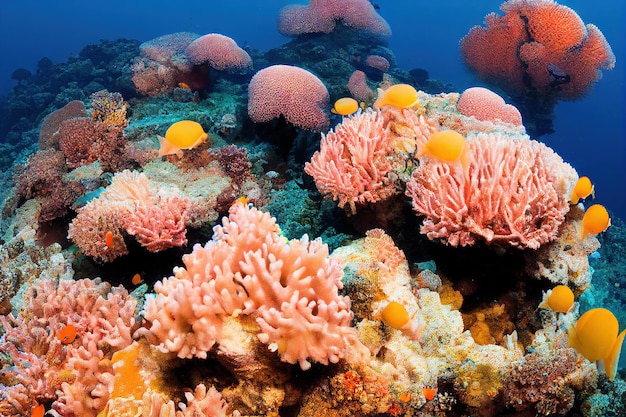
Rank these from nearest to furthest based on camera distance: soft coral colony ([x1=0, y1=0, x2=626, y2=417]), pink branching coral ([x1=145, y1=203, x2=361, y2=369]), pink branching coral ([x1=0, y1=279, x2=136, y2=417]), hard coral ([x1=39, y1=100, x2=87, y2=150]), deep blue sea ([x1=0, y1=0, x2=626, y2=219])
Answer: pink branching coral ([x1=145, y1=203, x2=361, y2=369])
soft coral colony ([x1=0, y1=0, x2=626, y2=417])
pink branching coral ([x1=0, y1=279, x2=136, y2=417])
hard coral ([x1=39, y1=100, x2=87, y2=150])
deep blue sea ([x1=0, y1=0, x2=626, y2=219])

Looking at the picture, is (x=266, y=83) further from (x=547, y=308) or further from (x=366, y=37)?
(x=366, y=37)

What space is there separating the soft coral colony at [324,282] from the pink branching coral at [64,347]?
1 centimetres

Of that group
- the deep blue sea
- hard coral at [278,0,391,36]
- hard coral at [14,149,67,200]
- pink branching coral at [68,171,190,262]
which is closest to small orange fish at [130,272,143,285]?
pink branching coral at [68,171,190,262]

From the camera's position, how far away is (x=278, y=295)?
2.14 metres

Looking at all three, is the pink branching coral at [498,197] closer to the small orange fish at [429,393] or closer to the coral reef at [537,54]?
the small orange fish at [429,393]

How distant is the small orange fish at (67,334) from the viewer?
2734 mm

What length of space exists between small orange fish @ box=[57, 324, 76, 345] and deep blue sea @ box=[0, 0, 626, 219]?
64.6 meters

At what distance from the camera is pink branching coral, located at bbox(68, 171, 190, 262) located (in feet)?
13.3

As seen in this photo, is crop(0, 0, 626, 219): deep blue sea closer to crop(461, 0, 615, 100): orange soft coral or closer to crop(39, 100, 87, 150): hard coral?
crop(461, 0, 615, 100): orange soft coral

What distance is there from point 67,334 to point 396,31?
118018 mm

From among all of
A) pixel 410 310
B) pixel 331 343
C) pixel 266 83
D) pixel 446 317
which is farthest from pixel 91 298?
pixel 266 83

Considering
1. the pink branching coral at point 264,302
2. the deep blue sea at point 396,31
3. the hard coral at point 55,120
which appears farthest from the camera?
the deep blue sea at point 396,31

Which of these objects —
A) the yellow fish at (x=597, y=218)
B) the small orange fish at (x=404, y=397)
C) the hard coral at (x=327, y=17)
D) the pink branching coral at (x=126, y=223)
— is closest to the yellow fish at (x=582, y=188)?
the yellow fish at (x=597, y=218)

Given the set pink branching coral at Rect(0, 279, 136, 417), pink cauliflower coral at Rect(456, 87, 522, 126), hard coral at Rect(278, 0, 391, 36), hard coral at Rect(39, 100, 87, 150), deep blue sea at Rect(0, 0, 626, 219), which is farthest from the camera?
deep blue sea at Rect(0, 0, 626, 219)
